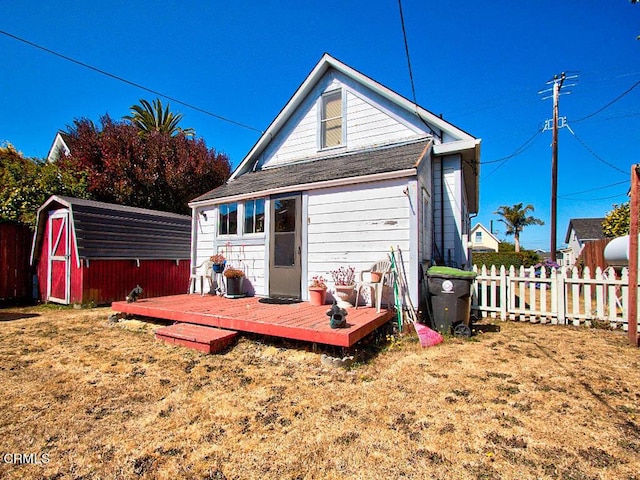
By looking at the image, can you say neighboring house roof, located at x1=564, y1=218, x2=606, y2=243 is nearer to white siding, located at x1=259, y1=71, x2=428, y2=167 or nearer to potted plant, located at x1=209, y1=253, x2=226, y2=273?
white siding, located at x1=259, y1=71, x2=428, y2=167

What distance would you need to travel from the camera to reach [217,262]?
7.78 metres

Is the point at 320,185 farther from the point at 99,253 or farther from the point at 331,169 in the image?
the point at 99,253

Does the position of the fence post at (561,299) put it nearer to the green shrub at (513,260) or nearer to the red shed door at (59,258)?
the red shed door at (59,258)

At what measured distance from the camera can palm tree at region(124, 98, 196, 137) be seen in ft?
69.6

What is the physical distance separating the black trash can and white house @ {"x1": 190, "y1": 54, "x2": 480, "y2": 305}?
0.39 m

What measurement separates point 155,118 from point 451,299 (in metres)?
24.2

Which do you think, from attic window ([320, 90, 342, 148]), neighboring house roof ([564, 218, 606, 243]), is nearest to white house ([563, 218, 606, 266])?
neighboring house roof ([564, 218, 606, 243])

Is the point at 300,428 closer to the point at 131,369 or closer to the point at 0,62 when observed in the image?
the point at 131,369

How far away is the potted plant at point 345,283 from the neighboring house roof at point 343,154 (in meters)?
1.95

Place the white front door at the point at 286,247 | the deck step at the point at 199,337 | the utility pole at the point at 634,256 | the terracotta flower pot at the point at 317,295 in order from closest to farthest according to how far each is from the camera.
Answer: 1. the deck step at the point at 199,337
2. the utility pole at the point at 634,256
3. the terracotta flower pot at the point at 317,295
4. the white front door at the point at 286,247

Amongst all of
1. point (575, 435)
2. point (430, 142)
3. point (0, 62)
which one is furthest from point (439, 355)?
point (0, 62)

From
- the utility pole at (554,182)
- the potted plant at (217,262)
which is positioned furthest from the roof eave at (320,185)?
the utility pole at (554,182)

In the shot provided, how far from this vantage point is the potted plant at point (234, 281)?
723 cm

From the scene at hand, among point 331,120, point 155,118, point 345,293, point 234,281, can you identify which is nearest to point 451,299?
point 345,293
